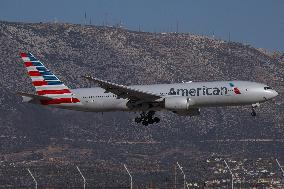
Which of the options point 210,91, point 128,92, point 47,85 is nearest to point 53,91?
point 47,85

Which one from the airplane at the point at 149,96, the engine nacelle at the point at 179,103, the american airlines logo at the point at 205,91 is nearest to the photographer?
the american airlines logo at the point at 205,91

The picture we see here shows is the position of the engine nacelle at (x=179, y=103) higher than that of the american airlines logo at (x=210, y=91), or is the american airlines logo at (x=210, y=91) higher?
the american airlines logo at (x=210, y=91)

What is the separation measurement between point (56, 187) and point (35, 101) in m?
15.5

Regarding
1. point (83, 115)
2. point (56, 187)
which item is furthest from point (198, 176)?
point (83, 115)

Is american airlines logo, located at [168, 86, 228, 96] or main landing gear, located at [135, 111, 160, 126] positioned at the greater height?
american airlines logo, located at [168, 86, 228, 96]

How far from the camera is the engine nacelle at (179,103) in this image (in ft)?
298

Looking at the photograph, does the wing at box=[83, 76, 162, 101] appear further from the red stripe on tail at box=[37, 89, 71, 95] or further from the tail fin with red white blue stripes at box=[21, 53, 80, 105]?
the red stripe on tail at box=[37, 89, 71, 95]

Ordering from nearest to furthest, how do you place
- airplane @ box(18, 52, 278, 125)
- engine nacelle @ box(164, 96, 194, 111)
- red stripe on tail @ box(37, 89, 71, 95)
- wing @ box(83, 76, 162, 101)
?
1. airplane @ box(18, 52, 278, 125)
2. engine nacelle @ box(164, 96, 194, 111)
3. wing @ box(83, 76, 162, 101)
4. red stripe on tail @ box(37, 89, 71, 95)

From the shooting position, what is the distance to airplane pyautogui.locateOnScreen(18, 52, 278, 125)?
9056 centimetres

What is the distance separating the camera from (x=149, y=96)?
9325cm

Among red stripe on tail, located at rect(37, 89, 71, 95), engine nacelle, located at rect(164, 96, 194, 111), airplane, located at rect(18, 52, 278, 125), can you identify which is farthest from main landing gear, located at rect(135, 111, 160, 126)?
red stripe on tail, located at rect(37, 89, 71, 95)

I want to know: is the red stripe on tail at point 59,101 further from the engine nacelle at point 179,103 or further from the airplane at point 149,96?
the engine nacelle at point 179,103

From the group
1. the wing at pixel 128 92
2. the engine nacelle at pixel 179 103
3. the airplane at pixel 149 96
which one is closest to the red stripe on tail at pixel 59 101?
the airplane at pixel 149 96

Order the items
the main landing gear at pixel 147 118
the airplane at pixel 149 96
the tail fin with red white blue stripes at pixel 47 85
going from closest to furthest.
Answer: the airplane at pixel 149 96
the main landing gear at pixel 147 118
the tail fin with red white blue stripes at pixel 47 85
